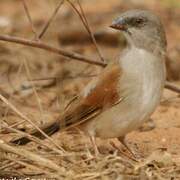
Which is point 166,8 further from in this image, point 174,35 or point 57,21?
point 57,21

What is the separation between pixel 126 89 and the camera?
20.8 feet

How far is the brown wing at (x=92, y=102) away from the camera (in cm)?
645

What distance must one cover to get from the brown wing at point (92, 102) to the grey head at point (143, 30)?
0.26 m

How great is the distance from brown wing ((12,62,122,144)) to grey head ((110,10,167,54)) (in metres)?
0.26

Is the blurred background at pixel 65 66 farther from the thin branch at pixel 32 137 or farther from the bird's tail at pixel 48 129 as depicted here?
the thin branch at pixel 32 137

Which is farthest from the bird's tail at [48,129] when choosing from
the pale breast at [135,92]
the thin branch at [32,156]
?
the thin branch at [32,156]

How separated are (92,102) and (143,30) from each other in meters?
0.70

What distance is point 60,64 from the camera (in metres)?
9.55

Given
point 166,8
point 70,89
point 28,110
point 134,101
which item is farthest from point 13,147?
point 166,8

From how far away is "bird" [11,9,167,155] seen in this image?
6.32m

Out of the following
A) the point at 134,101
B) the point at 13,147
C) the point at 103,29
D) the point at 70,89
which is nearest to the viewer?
the point at 13,147

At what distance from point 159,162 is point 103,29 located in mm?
4529

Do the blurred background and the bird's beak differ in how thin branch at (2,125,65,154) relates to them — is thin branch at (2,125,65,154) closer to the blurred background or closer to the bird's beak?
the blurred background

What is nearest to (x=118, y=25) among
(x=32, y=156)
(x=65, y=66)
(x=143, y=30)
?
(x=143, y=30)
